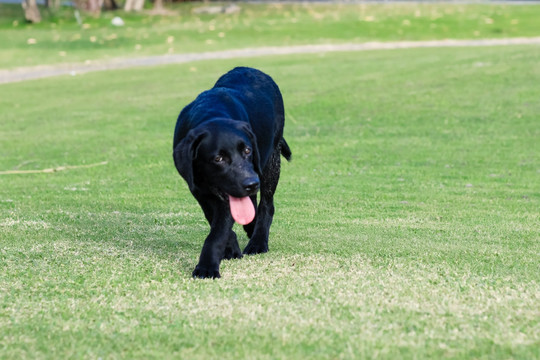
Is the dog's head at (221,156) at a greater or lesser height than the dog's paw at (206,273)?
greater

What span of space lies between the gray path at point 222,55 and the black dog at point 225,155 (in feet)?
65.6

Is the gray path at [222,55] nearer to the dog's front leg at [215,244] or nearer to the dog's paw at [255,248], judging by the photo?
the dog's paw at [255,248]

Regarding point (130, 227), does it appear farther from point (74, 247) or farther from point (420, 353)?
point (420, 353)

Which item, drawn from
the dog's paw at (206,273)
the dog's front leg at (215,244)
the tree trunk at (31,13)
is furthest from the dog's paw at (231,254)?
the tree trunk at (31,13)

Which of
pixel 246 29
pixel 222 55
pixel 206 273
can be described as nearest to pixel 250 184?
pixel 206 273

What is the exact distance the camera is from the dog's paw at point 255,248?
714cm

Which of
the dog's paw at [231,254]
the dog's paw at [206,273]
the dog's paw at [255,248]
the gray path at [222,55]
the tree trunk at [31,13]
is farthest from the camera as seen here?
the tree trunk at [31,13]

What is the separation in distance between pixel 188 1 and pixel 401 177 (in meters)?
45.3

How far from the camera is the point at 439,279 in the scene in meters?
5.92

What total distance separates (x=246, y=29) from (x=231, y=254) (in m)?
32.4

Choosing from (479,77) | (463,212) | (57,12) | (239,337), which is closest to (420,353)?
(239,337)

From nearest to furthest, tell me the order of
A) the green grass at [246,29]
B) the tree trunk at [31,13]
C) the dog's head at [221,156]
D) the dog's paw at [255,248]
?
the dog's head at [221,156] < the dog's paw at [255,248] < the green grass at [246,29] < the tree trunk at [31,13]

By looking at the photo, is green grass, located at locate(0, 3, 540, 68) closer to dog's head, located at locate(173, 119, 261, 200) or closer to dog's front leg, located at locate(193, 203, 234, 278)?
dog's front leg, located at locate(193, 203, 234, 278)

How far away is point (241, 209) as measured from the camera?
6.04m
